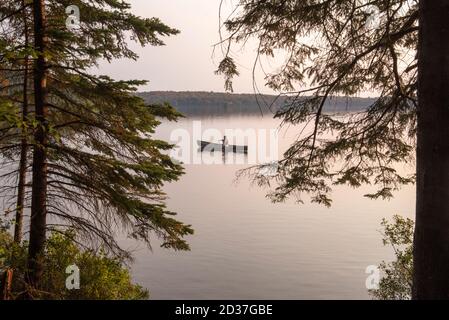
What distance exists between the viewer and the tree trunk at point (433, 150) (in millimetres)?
3494

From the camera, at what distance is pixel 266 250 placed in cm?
3522

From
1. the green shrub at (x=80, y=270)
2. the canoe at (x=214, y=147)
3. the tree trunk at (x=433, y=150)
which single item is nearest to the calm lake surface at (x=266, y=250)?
the green shrub at (x=80, y=270)

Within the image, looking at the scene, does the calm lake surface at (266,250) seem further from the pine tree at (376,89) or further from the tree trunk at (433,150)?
the tree trunk at (433,150)

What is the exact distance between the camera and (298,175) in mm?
7879

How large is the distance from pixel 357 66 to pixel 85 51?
4.94m

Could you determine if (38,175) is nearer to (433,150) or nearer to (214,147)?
(433,150)

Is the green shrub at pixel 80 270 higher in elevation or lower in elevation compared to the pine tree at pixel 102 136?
lower

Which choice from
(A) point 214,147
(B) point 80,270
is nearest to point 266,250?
(B) point 80,270

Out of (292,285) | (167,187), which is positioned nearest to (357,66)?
(292,285)

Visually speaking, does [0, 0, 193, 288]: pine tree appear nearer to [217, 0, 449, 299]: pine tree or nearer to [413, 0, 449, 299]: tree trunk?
[217, 0, 449, 299]: pine tree

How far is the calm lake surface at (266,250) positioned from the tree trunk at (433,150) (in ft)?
58.6

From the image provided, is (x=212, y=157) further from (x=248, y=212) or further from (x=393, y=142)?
(x=393, y=142)

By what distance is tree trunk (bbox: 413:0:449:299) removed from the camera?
11.5 ft
